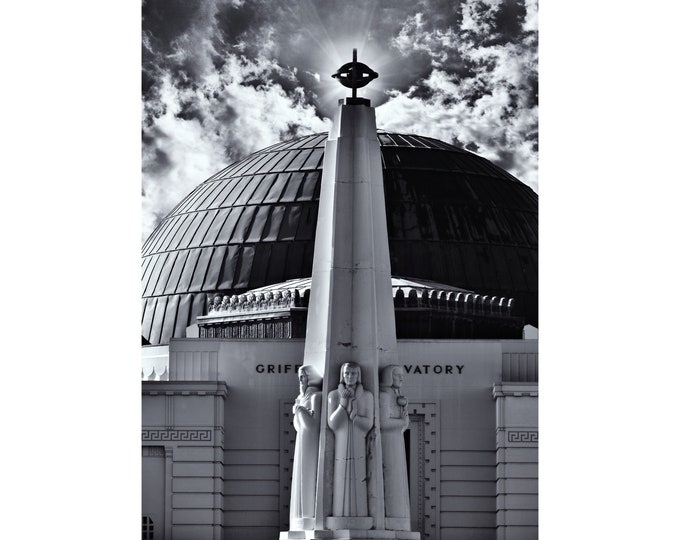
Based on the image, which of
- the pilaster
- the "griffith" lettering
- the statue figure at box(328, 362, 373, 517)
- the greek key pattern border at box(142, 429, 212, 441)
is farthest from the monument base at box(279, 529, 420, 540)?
the "griffith" lettering

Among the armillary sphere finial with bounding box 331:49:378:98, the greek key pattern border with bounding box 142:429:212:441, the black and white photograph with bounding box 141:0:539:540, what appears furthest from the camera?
the greek key pattern border with bounding box 142:429:212:441

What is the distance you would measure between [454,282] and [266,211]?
5.48 m

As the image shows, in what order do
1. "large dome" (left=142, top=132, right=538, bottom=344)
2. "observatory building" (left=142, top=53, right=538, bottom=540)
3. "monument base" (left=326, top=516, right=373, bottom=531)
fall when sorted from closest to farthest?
1. "monument base" (left=326, top=516, right=373, bottom=531)
2. "observatory building" (left=142, top=53, right=538, bottom=540)
3. "large dome" (left=142, top=132, right=538, bottom=344)

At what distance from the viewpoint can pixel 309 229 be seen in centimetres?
4619

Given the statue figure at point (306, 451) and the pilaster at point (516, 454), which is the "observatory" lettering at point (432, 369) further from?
the statue figure at point (306, 451)

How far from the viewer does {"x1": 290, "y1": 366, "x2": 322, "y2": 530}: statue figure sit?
2125 centimetres

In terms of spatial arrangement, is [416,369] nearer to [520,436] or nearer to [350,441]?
[520,436]

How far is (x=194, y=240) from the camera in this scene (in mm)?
47375

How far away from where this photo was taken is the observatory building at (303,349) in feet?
130

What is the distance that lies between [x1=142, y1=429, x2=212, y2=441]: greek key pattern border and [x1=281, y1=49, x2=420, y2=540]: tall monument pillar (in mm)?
17803

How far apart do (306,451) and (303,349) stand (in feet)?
62.3

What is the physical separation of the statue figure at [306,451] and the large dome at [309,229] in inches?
914

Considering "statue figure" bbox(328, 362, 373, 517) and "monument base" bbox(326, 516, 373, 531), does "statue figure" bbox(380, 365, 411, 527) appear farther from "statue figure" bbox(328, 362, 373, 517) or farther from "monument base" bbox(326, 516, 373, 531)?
"monument base" bbox(326, 516, 373, 531)

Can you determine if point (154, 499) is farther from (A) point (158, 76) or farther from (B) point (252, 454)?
(A) point (158, 76)
